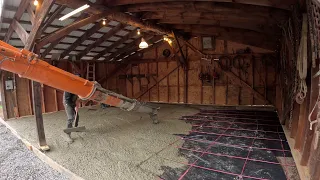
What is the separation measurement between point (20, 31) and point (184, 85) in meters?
6.99

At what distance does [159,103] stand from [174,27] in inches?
162

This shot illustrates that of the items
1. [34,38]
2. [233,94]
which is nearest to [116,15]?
[34,38]

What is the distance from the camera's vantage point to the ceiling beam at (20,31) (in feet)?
14.2

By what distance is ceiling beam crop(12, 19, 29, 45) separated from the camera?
14.2ft

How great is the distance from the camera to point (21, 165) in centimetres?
347

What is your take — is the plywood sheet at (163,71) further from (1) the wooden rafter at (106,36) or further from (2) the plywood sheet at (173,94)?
(1) the wooden rafter at (106,36)

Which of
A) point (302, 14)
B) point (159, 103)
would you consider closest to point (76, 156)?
point (302, 14)

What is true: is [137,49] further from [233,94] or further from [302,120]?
[302,120]

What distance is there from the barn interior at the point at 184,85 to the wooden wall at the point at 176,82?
5cm

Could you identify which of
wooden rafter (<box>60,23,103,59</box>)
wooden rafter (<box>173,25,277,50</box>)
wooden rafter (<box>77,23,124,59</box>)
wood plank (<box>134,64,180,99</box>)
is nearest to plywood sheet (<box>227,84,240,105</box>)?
wooden rafter (<box>173,25,277,50</box>)

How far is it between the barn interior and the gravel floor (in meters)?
0.25

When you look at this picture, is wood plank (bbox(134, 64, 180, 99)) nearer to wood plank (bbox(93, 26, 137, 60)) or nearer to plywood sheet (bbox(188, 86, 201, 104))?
plywood sheet (bbox(188, 86, 201, 104))

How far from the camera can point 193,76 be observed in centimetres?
962

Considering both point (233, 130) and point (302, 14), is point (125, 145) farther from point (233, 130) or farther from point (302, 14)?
point (302, 14)
